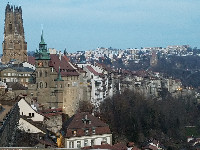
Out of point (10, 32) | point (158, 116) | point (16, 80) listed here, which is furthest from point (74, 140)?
point (10, 32)

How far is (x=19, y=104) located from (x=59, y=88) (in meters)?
22.0

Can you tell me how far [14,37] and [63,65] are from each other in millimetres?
25535

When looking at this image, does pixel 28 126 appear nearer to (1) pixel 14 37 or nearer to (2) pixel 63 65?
(2) pixel 63 65

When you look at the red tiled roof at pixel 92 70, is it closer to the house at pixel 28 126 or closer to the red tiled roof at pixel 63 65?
the red tiled roof at pixel 63 65

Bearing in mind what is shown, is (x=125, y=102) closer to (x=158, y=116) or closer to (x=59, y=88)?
(x=158, y=116)

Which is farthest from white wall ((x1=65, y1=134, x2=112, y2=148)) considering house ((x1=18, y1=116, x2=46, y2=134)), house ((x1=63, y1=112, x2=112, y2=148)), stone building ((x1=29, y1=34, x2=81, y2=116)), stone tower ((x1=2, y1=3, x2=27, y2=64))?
stone tower ((x1=2, y1=3, x2=27, y2=64))

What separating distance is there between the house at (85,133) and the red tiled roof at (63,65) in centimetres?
2587

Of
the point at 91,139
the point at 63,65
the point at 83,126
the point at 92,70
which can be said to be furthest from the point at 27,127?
the point at 92,70

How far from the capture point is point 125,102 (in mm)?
95000

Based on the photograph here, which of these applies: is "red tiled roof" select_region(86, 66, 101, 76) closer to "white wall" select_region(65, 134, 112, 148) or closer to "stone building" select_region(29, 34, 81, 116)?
"stone building" select_region(29, 34, 81, 116)

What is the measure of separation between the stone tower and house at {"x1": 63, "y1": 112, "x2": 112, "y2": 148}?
53041mm

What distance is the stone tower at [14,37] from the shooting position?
105312 mm

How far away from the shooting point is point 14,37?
105m

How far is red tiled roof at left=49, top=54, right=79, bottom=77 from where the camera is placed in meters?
80.2
